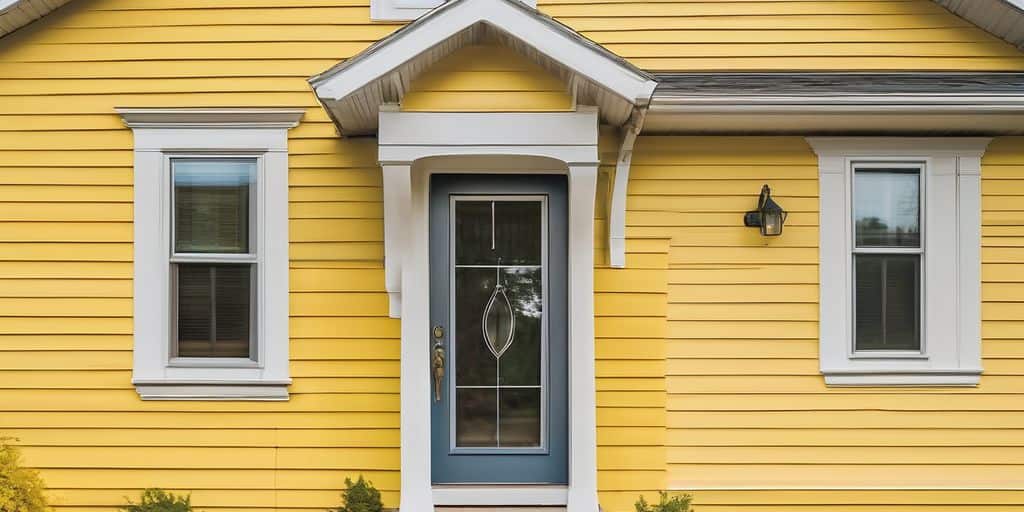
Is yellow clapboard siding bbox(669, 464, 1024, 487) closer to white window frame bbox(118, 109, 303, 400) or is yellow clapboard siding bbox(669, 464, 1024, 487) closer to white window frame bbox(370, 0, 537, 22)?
white window frame bbox(118, 109, 303, 400)

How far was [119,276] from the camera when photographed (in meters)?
4.43

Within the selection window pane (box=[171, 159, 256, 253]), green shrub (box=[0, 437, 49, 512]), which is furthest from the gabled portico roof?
green shrub (box=[0, 437, 49, 512])

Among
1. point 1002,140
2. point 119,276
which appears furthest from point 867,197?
point 119,276

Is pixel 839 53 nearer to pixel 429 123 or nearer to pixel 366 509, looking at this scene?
pixel 429 123

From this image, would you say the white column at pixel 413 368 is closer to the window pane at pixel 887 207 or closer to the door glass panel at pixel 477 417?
the door glass panel at pixel 477 417

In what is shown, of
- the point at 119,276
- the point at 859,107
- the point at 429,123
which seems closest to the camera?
the point at 429,123

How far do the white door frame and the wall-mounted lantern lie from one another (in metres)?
1.05

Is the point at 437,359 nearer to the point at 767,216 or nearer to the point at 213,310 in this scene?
the point at 213,310

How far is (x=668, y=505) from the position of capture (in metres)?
4.11

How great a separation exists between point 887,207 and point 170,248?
4342 mm

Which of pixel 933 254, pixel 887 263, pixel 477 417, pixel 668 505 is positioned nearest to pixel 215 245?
pixel 477 417

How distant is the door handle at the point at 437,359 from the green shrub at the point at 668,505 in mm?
1298

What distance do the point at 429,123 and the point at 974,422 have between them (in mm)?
3719

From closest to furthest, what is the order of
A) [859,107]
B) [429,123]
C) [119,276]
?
[429,123] < [859,107] < [119,276]
